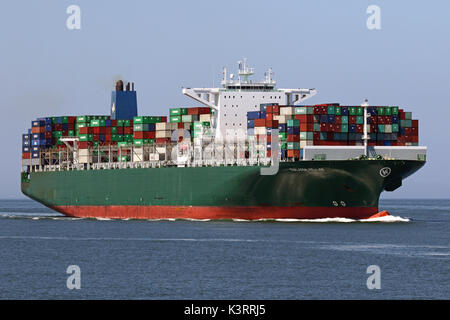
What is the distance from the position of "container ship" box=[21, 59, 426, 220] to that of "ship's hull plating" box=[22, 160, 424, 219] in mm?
77

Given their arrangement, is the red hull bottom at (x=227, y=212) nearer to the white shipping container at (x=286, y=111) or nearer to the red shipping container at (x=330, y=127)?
the red shipping container at (x=330, y=127)

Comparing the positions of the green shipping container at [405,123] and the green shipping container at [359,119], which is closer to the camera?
the green shipping container at [359,119]

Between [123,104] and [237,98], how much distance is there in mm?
23007

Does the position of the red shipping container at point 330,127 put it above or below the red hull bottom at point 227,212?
above

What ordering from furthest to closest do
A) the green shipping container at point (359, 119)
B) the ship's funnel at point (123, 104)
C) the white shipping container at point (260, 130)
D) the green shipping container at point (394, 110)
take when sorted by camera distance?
the ship's funnel at point (123, 104), the white shipping container at point (260, 130), the green shipping container at point (394, 110), the green shipping container at point (359, 119)

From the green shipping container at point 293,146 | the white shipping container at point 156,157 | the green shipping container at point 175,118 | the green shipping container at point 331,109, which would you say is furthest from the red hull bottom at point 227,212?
the green shipping container at point 175,118

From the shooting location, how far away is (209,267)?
148ft

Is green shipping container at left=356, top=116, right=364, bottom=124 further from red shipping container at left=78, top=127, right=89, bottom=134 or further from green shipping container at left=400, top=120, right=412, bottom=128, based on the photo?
red shipping container at left=78, top=127, right=89, bottom=134

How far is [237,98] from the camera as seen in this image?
80.4 metres

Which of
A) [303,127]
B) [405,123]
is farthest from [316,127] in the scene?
[405,123]

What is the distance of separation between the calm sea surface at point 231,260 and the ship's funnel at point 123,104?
2798cm

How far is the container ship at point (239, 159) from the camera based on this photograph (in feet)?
229

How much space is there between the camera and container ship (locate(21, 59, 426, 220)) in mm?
69688
